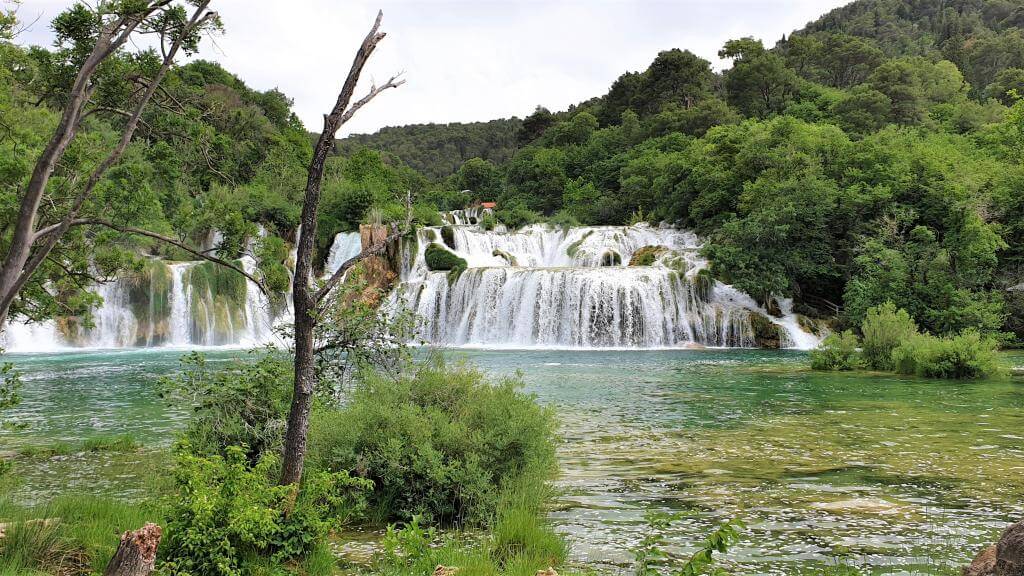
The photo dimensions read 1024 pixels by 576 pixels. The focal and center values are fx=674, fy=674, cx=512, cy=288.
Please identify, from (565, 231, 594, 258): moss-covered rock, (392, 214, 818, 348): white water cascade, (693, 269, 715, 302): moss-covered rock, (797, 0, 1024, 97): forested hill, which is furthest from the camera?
(797, 0, 1024, 97): forested hill

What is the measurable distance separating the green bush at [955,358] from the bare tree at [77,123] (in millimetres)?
17445

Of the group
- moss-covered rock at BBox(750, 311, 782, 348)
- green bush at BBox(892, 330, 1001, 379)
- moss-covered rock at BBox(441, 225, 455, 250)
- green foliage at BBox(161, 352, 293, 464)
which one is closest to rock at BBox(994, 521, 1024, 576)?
green foliage at BBox(161, 352, 293, 464)

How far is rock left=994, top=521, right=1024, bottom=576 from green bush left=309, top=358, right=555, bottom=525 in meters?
3.42

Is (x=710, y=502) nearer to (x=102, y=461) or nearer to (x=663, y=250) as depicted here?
(x=102, y=461)

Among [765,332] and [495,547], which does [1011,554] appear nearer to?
[495,547]

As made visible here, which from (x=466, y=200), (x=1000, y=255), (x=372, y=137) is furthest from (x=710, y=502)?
(x=372, y=137)

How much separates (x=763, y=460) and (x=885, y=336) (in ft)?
41.6

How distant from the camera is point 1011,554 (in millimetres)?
3004

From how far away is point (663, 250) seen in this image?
33.1 m

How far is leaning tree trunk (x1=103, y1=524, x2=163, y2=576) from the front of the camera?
3.37m

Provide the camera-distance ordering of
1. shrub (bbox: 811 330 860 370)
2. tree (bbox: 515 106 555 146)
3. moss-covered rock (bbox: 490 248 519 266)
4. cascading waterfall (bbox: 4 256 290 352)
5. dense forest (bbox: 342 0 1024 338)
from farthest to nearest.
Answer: tree (bbox: 515 106 555 146), moss-covered rock (bbox: 490 248 519 266), cascading waterfall (bbox: 4 256 290 352), dense forest (bbox: 342 0 1024 338), shrub (bbox: 811 330 860 370)

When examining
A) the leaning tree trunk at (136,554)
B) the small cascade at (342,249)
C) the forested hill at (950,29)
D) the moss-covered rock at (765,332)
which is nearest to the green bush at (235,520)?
the leaning tree trunk at (136,554)

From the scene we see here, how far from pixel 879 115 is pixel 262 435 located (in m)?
49.1

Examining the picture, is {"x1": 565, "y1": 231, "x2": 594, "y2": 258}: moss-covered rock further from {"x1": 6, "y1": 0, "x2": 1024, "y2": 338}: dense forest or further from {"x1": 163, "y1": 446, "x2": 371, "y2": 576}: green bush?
{"x1": 163, "y1": 446, "x2": 371, "y2": 576}: green bush
